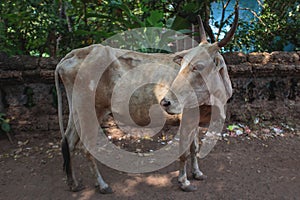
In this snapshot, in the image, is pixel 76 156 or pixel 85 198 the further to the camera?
pixel 76 156

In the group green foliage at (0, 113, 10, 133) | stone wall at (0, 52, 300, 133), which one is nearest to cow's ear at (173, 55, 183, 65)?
stone wall at (0, 52, 300, 133)

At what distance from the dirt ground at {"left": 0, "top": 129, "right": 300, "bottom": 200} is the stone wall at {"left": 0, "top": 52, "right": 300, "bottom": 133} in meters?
0.32

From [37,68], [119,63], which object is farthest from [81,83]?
[37,68]

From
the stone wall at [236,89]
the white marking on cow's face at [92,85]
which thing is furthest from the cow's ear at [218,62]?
the stone wall at [236,89]

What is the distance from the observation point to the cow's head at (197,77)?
7.61 ft

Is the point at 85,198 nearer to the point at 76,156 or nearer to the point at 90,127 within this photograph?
the point at 90,127

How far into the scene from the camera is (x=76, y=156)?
3473 mm

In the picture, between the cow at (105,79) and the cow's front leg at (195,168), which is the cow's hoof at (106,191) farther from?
the cow's front leg at (195,168)

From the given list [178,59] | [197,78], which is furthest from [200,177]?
[178,59]

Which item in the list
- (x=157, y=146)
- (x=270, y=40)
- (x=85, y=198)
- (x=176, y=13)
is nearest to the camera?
(x=85, y=198)

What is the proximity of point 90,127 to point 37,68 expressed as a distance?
162 centimetres

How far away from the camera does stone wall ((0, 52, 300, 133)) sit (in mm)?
3826

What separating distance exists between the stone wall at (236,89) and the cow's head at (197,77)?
1.73 meters

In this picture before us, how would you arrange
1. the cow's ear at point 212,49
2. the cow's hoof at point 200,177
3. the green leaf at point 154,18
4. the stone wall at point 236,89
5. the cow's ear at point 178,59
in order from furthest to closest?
the green leaf at point 154,18 → the stone wall at point 236,89 → the cow's hoof at point 200,177 → the cow's ear at point 178,59 → the cow's ear at point 212,49
